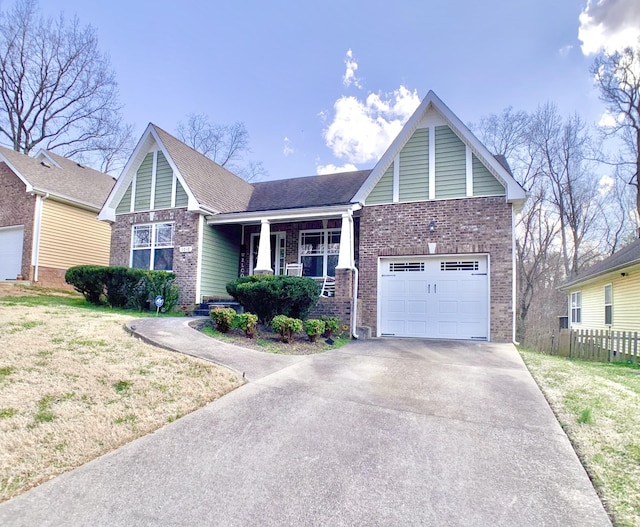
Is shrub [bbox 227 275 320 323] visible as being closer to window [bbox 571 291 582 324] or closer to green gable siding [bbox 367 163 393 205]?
green gable siding [bbox 367 163 393 205]

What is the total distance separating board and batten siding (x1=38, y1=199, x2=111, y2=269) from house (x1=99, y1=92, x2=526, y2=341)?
3.63 meters

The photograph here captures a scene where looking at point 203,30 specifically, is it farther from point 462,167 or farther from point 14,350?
point 14,350

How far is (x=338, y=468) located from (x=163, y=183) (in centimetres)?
1278

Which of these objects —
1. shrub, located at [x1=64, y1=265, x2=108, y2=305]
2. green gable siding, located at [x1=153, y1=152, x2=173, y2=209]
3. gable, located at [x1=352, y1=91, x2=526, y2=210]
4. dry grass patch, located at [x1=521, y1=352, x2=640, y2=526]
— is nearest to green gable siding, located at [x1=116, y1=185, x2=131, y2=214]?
green gable siding, located at [x1=153, y1=152, x2=173, y2=209]

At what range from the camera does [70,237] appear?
17.1m

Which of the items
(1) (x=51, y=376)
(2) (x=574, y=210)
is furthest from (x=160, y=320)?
(2) (x=574, y=210)

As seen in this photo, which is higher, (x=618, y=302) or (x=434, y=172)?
(x=434, y=172)

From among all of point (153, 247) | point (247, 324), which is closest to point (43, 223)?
point (153, 247)

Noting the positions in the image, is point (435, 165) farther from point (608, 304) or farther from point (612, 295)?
point (608, 304)

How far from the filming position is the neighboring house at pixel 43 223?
15.8 m

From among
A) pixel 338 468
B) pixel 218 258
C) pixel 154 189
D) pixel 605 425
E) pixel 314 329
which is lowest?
pixel 338 468

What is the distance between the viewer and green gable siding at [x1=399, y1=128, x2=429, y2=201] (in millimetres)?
11742

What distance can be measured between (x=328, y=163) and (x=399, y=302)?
615 inches

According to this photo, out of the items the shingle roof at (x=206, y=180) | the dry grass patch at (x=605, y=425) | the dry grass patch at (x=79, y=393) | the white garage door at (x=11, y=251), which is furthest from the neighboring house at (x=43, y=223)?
the dry grass patch at (x=605, y=425)
